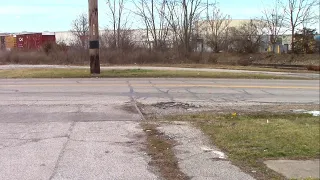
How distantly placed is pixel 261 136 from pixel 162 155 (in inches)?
82.7

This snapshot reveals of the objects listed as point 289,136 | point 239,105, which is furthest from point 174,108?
point 289,136

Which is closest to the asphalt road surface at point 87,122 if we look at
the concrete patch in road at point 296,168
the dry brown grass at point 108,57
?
the concrete patch in road at point 296,168

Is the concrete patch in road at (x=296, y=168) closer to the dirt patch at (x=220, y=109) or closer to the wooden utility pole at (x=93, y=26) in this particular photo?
the dirt patch at (x=220, y=109)

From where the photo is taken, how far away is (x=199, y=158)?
221 inches

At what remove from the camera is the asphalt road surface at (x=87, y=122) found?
5113 mm

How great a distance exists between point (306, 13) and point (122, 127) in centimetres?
3903

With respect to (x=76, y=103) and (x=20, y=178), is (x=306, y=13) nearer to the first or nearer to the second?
(x=76, y=103)

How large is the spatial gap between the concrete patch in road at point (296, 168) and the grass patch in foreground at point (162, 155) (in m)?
1.35

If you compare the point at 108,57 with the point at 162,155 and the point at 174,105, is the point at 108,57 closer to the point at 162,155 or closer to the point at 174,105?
the point at 174,105

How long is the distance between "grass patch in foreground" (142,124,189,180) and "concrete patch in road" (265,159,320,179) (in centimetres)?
135

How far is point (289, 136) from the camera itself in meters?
6.77

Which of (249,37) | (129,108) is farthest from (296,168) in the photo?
(249,37)

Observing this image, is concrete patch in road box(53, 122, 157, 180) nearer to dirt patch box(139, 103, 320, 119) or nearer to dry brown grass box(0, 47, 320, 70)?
dirt patch box(139, 103, 320, 119)

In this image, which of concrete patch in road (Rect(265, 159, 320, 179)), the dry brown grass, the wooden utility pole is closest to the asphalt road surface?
concrete patch in road (Rect(265, 159, 320, 179))
